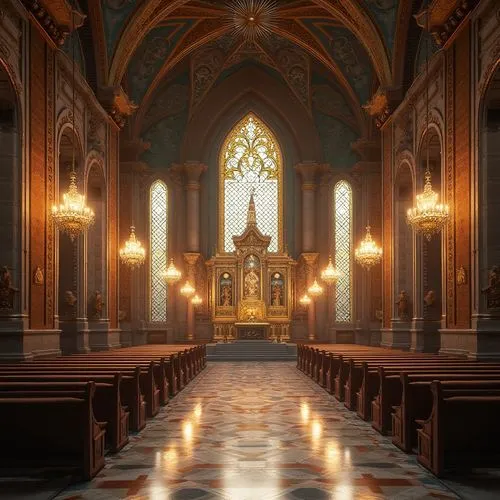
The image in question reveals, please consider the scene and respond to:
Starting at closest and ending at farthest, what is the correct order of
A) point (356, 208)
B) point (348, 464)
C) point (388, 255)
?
point (348, 464) → point (388, 255) → point (356, 208)

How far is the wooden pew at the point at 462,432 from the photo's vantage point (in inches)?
304

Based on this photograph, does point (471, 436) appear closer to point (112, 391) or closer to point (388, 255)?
point (112, 391)

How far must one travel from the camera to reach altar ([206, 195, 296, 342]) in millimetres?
33500

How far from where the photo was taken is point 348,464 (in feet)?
27.7

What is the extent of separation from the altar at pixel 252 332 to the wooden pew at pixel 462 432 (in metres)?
25.2

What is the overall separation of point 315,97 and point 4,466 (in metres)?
28.7

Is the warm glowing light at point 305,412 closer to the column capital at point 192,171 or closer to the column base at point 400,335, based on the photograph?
the column base at point 400,335

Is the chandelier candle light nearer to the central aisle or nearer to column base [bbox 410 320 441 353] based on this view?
the central aisle

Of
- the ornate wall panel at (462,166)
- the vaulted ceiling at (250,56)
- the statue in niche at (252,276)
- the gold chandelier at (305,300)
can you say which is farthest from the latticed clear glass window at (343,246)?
the ornate wall panel at (462,166)

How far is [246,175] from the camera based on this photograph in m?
35.6

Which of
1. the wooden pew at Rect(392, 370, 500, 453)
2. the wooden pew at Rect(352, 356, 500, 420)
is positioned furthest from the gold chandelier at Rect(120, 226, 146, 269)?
the wooden pew at Rect(392, 370, 500, 453)

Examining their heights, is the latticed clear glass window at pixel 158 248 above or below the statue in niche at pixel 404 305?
above

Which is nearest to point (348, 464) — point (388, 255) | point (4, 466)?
point (4, 466)

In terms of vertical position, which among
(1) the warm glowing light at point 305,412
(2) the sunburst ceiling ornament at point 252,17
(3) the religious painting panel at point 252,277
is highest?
(2) the sunburst ceiling ornament at point 252,17
